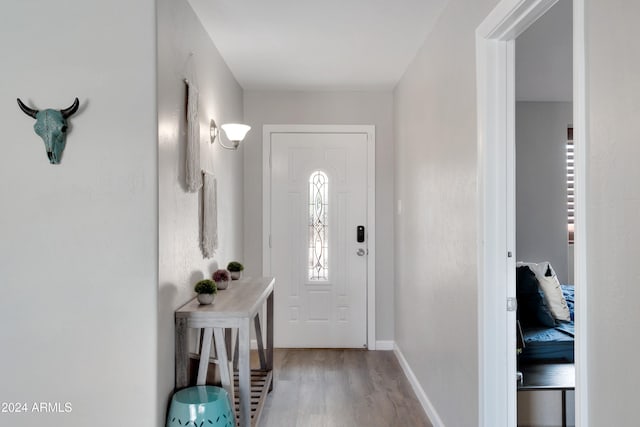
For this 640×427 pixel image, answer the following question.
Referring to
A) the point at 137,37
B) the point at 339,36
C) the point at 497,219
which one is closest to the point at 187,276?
the point at 137,37

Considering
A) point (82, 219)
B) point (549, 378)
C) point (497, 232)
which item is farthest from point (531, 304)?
point (82, 219)

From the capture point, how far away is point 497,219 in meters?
2.10

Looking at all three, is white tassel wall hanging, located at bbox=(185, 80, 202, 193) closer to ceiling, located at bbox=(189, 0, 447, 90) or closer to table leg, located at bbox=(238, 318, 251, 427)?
ceiling, located at bbox=(189, 0, 447, 90)

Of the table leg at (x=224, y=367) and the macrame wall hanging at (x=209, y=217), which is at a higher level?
the macrame wall hanging at (x=209, y=217)

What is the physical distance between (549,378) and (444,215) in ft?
3.37

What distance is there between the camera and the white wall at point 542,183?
4984 millimetres

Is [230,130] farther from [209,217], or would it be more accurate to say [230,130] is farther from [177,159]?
[177,159]

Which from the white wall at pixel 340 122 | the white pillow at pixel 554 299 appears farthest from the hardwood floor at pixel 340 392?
the white pillow at pixel 554 299

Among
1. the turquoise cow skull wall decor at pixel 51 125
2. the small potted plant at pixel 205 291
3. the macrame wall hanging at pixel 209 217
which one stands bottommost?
the small potted plant at pixel 205 291

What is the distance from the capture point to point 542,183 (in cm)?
502

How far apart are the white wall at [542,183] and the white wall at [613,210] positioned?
394 cm

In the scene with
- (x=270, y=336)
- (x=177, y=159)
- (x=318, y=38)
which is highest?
(x=318, y=38)

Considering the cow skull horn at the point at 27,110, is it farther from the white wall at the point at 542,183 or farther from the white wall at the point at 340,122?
the white wall at the point at 542,183

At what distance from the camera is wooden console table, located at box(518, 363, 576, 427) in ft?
8.39
